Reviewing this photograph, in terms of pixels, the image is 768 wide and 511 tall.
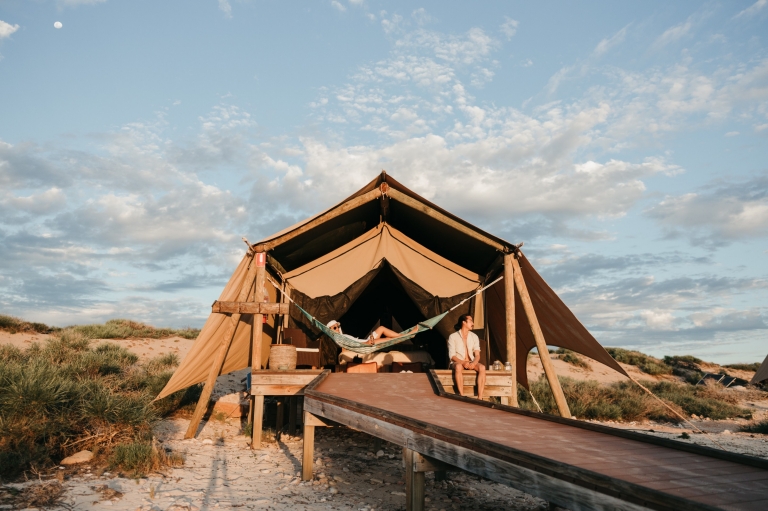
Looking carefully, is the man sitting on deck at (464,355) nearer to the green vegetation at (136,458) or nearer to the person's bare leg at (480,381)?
the person's bare leg at (480,381)

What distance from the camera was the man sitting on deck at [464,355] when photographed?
5709mm

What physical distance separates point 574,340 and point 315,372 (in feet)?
10.4

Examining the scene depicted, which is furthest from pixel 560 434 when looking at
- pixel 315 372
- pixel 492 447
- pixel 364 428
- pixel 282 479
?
pixel 315 372

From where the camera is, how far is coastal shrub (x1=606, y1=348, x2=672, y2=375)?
50.8ft

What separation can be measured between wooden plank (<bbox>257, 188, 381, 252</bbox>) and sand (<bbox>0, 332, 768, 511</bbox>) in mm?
2197

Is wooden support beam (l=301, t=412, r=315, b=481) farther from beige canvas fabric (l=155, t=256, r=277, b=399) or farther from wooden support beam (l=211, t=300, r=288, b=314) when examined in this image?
beige canvas fabric (l=155, t=256, r=277, b=399)

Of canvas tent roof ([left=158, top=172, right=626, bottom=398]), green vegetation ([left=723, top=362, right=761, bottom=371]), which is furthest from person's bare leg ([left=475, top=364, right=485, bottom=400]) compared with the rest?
green vegetation ([left=723, top=362, right=761, bottom=371])

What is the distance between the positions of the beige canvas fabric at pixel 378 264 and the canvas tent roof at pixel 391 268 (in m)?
0.01

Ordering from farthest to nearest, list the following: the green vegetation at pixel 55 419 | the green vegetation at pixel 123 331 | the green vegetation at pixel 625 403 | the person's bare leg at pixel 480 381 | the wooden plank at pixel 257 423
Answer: the green vegetation at pixel 123 331 < the green vegetation at pixel 625 403 < the person's bare leg at pixel 480 381 < the wooden plank at pixel 257 423 < the green vegetation at pixel 55 419

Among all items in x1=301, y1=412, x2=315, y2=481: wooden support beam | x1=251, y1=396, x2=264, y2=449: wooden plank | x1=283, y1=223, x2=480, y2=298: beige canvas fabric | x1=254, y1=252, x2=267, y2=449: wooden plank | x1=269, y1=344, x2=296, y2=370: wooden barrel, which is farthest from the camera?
x1=283, y1=223, x2=480, y2=298: beige canvas fabric

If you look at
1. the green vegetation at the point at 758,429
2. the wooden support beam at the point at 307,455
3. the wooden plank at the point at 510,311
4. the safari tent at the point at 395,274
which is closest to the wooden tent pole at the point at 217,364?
the safari tent at the point at 395,274

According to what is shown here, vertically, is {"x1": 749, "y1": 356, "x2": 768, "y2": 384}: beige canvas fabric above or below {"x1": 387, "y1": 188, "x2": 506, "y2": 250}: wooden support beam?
below

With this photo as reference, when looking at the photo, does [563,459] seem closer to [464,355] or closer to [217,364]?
[464,355]

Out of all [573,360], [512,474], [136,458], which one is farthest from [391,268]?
[573,360]
